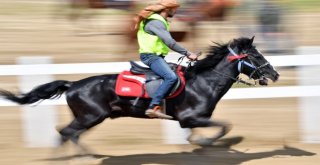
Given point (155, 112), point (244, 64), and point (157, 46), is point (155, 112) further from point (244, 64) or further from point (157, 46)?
point (244, 64)

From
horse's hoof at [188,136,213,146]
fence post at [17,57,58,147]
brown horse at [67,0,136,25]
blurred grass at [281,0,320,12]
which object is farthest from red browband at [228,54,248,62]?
blurred grass at [281,0,320,12]

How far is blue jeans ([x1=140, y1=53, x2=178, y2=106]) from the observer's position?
7930 millimetres

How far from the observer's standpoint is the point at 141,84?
26.6ft

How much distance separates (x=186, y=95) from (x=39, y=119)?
2.09 m

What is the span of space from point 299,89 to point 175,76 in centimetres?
198

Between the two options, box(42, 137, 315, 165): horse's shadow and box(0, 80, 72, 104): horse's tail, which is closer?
box(0, 80, 72, 104): horse's tail

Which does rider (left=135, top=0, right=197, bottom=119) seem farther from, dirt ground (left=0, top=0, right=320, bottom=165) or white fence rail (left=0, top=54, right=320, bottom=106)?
white fence rail (left=0, top=54, right=320, bottom=106)

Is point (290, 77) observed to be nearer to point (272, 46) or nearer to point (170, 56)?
point (272, 46)

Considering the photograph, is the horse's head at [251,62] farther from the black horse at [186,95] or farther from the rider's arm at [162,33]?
the rider's arm at [162,33]

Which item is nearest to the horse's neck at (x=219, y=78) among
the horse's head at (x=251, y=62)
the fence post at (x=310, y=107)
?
the horse's head at (x=251, y=62)

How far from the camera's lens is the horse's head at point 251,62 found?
8156 mm

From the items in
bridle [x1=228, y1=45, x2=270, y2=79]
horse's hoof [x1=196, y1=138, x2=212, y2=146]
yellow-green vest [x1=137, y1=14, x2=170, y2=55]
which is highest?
yellow-green vest [x1=137, y1=14, x2=170, y2=55]

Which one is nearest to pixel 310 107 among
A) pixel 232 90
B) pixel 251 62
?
pixel 232 90

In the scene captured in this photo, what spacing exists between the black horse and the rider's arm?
58 centimetres
